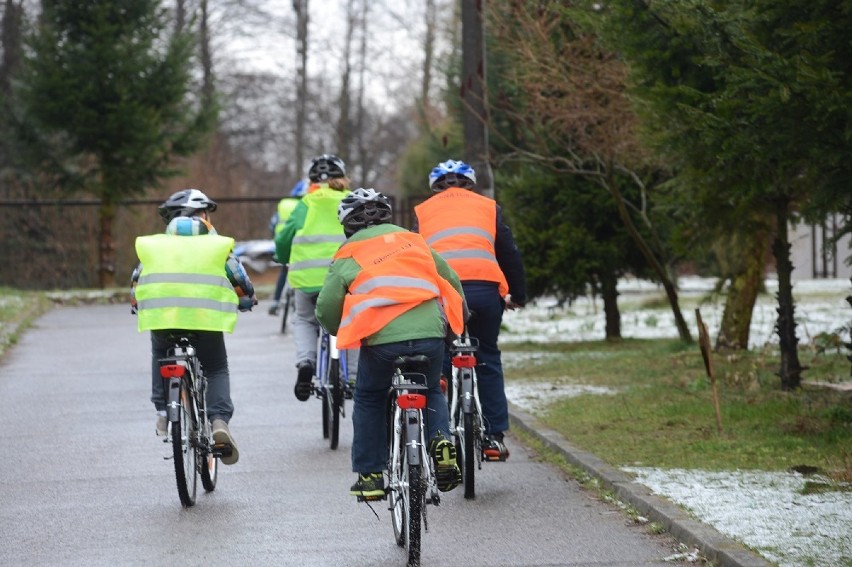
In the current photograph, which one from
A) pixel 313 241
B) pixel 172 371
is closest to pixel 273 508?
pixel 172 371

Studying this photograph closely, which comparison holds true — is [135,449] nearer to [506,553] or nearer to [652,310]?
[506,553]

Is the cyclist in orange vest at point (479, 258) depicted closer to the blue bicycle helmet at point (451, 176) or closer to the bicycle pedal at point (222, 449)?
the blue bicycle helmet at point (451, 176)

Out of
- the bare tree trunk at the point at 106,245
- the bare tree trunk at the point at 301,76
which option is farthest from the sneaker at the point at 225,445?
the bare tree trunk at the point at 301,76

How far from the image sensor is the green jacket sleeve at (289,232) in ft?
37.0

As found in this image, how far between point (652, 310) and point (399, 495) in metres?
19.5

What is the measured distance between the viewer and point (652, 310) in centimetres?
2598

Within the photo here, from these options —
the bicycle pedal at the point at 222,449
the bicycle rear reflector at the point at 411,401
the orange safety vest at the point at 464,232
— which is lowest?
the bicycle pedal at the point at 222,449

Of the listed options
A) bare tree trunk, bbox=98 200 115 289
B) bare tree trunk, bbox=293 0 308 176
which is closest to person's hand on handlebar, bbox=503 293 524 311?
bare tree trunk, bbox=98 200 115 289

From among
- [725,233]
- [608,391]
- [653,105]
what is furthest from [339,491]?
[725,233]

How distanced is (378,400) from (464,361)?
1396 millimetres

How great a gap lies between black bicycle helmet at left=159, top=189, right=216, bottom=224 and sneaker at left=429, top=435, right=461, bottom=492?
8.05 feet

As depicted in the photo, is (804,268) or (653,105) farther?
(804,268)

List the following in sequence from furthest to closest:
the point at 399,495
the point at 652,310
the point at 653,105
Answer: the point at 652,310 → the point at 653,105 → the point at 399,495

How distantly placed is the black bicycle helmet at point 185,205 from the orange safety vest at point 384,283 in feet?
5.78
